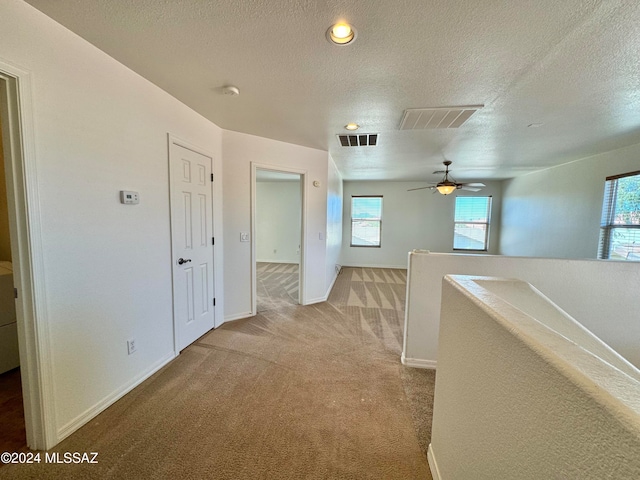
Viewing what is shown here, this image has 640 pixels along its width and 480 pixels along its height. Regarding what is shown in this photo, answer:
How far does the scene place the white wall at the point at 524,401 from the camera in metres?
0.40

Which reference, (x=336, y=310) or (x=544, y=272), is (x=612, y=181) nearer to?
(x=544, y=272)

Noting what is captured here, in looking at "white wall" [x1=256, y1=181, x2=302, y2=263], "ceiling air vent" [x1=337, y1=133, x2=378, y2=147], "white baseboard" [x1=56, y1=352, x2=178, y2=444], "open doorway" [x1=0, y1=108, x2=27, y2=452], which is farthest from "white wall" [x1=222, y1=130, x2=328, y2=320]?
"white wall" [x1=256, y1=181, x2=302, y2=263]

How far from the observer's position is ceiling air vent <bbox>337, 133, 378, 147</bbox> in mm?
3189

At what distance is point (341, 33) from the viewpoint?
1.45 metres

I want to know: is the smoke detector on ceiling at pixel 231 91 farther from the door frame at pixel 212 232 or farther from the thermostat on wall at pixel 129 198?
the thermostat on wall at pixel 129 198

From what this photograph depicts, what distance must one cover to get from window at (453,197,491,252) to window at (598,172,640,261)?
3075 millimetres

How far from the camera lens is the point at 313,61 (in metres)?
1.71

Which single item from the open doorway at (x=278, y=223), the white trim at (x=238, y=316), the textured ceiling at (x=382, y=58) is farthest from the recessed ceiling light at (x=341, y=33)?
the open doorway at (x=278, y=223)

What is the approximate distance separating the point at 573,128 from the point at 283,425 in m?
4.17

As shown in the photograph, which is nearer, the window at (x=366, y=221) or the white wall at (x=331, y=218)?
the white wall at (x=331, y=218)

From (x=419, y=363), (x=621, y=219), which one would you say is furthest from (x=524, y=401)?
(x=621, y=219)

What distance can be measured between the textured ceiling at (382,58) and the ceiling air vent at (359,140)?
27cm

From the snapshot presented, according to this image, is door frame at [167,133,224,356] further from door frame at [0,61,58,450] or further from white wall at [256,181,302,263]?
white wall at [256,181,302,263]

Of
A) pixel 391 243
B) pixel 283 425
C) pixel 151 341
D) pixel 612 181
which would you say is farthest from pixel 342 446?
pixel 391 243
